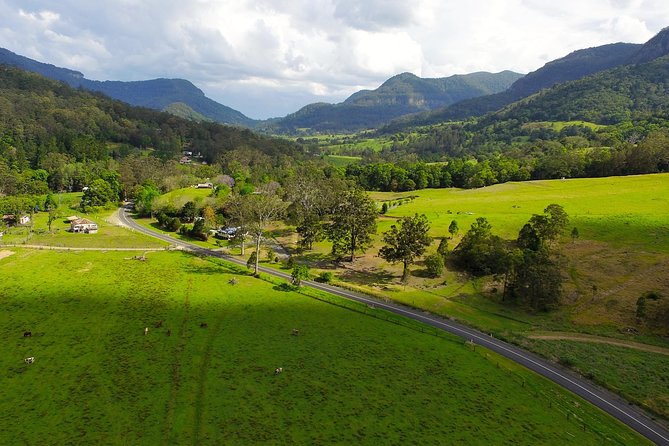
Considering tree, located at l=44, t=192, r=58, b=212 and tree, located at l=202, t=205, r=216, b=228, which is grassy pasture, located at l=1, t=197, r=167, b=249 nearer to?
tree, located at l=44, t=192, r=58, b=212

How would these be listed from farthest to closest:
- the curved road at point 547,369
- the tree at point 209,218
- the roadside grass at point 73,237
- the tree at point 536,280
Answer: the tree at point 209,218, the roadside grass at point 73,237, the tree at point 536,280, the curved road at point 547,369

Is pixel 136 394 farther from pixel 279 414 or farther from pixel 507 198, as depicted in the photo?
pixel 507 198

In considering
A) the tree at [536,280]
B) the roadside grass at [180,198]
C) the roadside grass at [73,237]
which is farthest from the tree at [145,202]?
the tree at [536,280]

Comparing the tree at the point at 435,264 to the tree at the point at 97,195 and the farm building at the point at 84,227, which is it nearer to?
the farm building at the point at 84,227

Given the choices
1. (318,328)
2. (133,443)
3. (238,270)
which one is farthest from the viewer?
(238,270)

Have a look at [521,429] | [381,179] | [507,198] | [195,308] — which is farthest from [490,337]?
[381,179]

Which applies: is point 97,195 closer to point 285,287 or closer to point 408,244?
point 285,287

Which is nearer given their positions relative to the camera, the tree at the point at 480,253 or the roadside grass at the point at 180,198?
the tree at the point at 480,253
